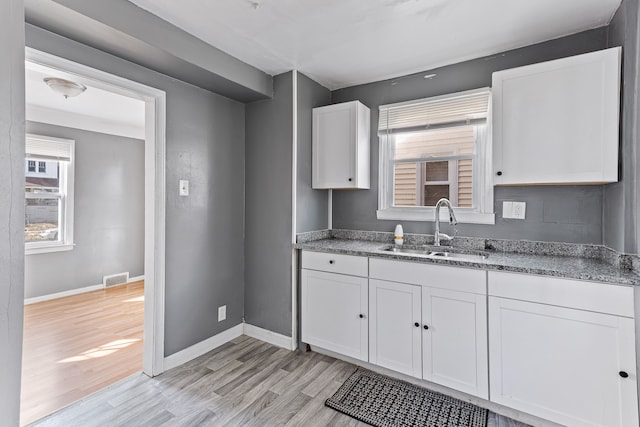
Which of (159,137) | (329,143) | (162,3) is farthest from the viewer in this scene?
(329,143)

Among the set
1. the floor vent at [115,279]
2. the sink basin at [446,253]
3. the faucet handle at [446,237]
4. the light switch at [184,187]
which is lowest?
the floor vent at [115,279]

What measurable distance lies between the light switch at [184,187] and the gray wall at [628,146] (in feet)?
9.24

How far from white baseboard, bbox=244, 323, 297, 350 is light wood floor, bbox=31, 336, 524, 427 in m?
0.14

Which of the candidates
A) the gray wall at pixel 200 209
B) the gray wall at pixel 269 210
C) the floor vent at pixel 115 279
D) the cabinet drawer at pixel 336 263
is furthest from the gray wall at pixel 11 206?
the floor vent at pixel 115 279

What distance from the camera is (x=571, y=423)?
165 centimetres

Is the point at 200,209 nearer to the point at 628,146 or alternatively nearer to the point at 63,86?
the point at 63,86

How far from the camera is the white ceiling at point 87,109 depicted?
336cm

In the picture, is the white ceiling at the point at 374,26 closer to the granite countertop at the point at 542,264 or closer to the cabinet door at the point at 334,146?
the cabinet door at the point at 334,146

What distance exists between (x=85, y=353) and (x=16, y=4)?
2.84 metres

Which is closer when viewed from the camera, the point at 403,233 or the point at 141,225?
the point at 403,233

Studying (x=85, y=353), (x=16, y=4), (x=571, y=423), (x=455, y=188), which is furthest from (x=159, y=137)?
(x=571, y=423)

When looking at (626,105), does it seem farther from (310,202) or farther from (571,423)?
(310,202)

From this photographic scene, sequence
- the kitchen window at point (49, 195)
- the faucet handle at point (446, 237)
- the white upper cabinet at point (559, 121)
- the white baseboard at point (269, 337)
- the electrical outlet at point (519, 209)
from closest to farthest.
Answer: the white upper cabinet at point (559, 121) → the electrical outlet at point (519, 209) → the faucet handle at point (446, 237) → the white baseboard at point (269, 337) → the kitchen window at point (49, 195)

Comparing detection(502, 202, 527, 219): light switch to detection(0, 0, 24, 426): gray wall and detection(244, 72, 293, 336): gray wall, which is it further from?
detection(0, 0, 24, 426): gray wall
